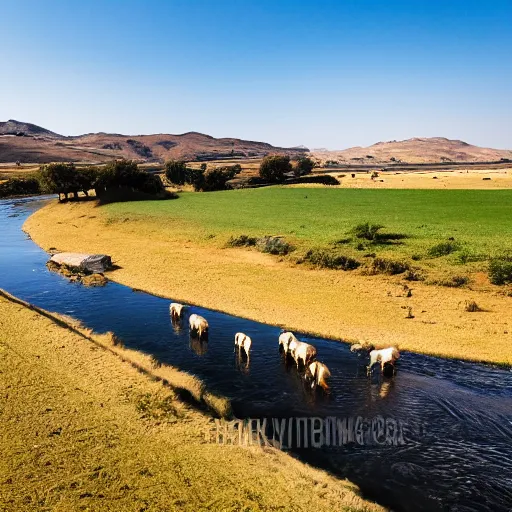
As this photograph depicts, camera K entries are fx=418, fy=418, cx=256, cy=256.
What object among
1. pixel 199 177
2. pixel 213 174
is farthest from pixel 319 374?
pixel 199 177

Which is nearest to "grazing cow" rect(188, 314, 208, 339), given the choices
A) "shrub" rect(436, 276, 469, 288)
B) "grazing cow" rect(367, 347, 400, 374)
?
"grazing cow" rect(367, 347, 400, 374)

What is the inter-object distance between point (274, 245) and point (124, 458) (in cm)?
2948

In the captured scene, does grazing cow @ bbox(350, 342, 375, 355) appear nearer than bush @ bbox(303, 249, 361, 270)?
Yes

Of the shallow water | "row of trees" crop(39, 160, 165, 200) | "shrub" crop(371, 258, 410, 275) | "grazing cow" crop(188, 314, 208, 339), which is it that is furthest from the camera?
"row of trees" crop(39, 160, 165, 200)

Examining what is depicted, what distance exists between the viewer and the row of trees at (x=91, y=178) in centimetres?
7600

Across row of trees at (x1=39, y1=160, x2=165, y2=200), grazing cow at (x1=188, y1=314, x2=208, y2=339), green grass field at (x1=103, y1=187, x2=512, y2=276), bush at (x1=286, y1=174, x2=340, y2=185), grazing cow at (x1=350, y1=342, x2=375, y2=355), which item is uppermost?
row of trees at (x1=39, y1=160, x2=165, y2=200)

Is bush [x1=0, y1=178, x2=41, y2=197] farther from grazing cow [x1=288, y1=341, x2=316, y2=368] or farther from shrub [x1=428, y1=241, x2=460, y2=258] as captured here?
grazing cow [x1=288, y1=341, x2=316, y2=368]

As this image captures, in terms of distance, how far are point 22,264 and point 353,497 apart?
125 ft

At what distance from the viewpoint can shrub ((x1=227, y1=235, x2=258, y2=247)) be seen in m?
42.4

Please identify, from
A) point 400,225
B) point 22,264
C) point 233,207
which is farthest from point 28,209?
point 400,225

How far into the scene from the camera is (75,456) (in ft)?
39.0

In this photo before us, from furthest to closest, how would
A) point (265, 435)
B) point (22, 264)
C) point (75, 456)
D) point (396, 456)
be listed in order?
point (22, 264)
point (265, 435)
point (396, 456)
point (75, 456)

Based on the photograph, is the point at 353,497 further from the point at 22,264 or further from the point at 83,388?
the point at 22,264

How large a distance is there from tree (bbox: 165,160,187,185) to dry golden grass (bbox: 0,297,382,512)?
97.3 m
